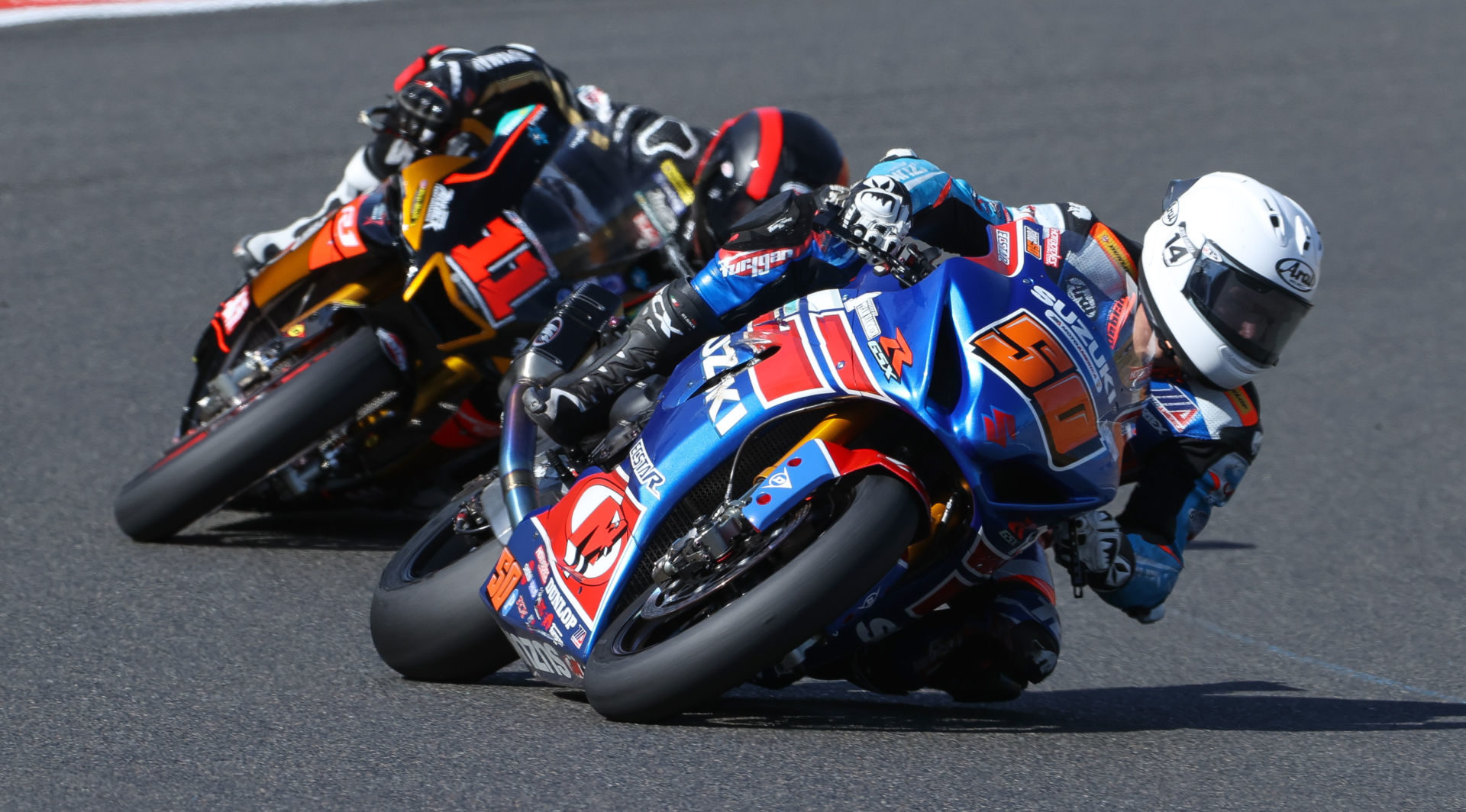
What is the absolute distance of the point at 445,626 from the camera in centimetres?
407

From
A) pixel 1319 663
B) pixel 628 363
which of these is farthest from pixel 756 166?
pixel 1319 663

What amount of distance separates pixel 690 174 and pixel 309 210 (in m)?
4.54

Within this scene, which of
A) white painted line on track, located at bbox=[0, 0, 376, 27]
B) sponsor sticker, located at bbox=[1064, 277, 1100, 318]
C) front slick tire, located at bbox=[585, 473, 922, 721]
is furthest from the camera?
white painted line on track, located at bbox=[0, 0, 376, 27]

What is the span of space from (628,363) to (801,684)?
958 millimetres

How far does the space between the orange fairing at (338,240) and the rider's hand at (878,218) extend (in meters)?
2.10

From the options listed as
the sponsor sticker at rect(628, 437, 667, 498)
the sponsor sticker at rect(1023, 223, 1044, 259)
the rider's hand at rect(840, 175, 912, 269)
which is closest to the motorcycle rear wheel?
the sponsor sticker at rect(628, 437, 667, 498)

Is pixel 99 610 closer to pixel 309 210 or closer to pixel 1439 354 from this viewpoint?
pixel 309 210

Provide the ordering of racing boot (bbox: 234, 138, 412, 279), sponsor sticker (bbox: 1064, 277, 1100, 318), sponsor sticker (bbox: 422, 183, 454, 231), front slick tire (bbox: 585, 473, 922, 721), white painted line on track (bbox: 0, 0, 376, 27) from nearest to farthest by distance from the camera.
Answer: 1. front slick tire (bbox: 585, 473, 922, 721)
2. sponsor sticker (bbox: 1064, 277, 1100, 318)
3. sponsor sticker (bbox: 422, 183, 454, 231)
4. racing boot (bbox: 234, 138, 412, 279)
5. white painted line on track (bbox: 0, 0, 376, 27)

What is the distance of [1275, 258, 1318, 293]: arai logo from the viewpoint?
13.2 feet

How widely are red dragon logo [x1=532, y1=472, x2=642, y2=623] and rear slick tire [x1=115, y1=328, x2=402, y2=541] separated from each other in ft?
3.92

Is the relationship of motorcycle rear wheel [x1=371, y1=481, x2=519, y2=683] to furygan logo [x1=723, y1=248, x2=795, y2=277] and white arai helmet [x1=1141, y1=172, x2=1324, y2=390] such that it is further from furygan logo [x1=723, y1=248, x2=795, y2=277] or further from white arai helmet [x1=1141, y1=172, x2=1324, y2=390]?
white arai helmet [x1=1141, y1=172, x2=1324, y2=390]

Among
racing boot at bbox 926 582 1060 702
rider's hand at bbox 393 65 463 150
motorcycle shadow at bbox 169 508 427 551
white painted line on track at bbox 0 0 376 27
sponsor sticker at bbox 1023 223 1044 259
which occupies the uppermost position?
sponsor sticker at bbox 1023 223 1044 259

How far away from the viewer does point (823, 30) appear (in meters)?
14.6

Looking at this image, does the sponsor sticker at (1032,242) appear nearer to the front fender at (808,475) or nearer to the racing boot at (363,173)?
the front fender at (808,475)
